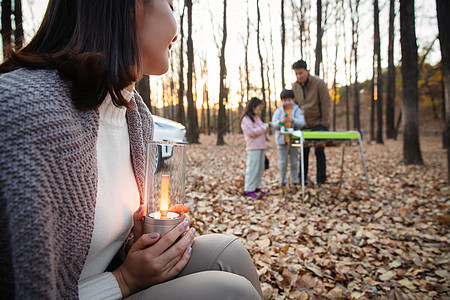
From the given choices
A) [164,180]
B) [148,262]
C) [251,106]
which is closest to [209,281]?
[148,262]

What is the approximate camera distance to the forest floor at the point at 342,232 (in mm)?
1986

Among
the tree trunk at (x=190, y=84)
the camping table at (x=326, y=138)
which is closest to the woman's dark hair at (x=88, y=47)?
the camping table at (x=326, y=138)

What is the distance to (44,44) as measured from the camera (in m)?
0.80

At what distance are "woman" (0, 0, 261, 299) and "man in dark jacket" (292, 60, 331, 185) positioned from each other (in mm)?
4329

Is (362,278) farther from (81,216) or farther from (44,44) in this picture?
(44,44)

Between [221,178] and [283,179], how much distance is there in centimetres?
141

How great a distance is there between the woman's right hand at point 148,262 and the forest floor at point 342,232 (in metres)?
1.24

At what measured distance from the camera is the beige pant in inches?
31.1

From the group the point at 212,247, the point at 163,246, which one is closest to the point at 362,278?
the point at 212,247

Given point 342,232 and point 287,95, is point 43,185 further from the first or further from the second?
point 287,95

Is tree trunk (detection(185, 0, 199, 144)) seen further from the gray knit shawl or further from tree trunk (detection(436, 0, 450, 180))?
the gray knit shawl

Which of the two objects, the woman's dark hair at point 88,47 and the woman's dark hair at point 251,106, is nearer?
the woman's dark hair at point 88,47

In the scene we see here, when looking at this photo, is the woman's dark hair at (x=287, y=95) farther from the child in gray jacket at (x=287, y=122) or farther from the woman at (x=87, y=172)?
the woman at (x=87, y=172)

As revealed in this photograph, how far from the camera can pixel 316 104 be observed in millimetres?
5098
